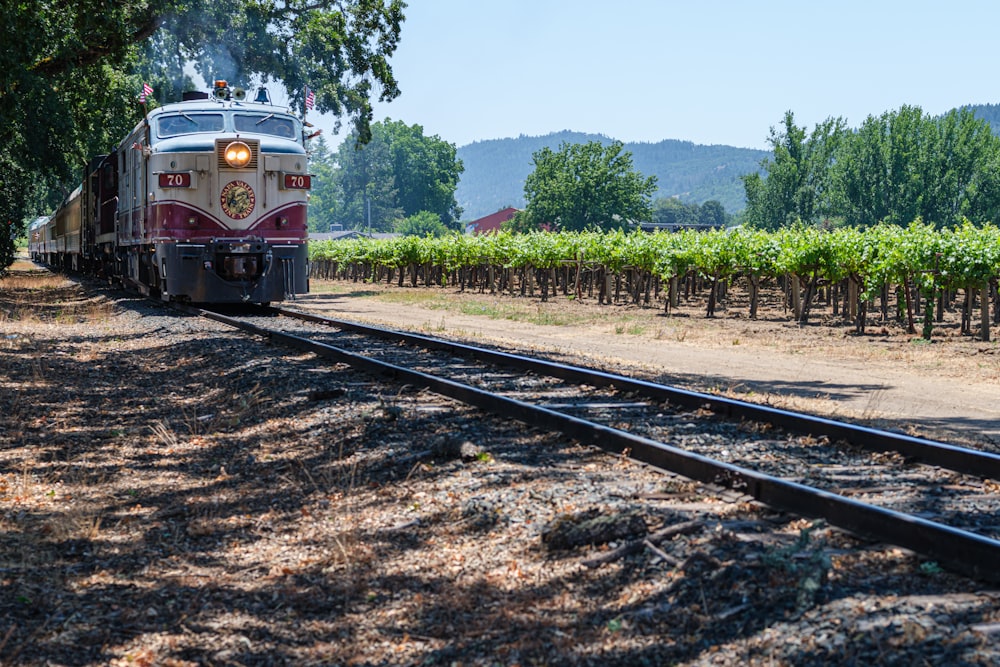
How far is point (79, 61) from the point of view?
80.0 ft

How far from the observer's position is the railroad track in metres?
4.59

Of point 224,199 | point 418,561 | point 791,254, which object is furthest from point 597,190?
point 418,561

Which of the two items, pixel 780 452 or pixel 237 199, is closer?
pixel 780 452

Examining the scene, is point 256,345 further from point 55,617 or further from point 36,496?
point 55,617

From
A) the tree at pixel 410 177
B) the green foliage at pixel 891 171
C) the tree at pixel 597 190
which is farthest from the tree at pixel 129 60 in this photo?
the tree at pixel 410 177

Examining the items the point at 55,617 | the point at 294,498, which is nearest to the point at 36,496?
the point at 294,498

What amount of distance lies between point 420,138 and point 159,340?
542ft

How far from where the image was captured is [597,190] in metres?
108

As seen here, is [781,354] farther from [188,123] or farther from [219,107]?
[188,123]

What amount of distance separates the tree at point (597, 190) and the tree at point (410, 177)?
206 feet

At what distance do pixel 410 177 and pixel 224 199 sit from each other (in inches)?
6366

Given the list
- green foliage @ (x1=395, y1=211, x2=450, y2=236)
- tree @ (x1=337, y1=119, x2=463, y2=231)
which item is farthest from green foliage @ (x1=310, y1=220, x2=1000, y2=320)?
tree @ (x1=337, y1=119, x2=463, y2=231)

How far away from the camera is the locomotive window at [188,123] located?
18281mm

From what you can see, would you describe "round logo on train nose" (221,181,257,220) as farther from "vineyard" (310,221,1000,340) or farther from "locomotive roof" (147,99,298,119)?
"vineyard" (310,221,1000,340)
